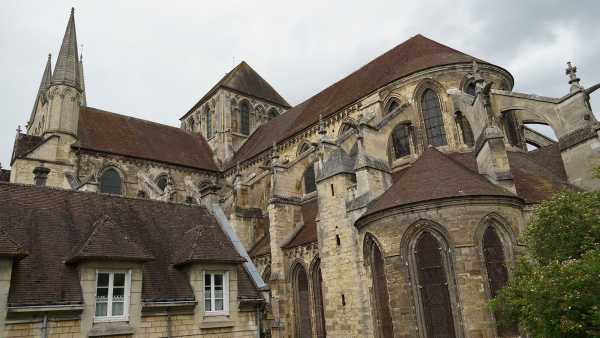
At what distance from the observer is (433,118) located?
20.1 metres

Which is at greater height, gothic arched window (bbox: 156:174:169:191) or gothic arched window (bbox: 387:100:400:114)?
gothic arched window (bbox: 387:100:400:114)

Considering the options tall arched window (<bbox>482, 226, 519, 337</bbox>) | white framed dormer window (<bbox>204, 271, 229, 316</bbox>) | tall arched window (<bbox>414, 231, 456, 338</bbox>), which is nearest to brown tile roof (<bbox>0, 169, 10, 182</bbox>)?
white framed dormer window (<bbox>204, 271, 229, 316</bbox>)

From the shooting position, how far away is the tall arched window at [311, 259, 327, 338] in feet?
58.9

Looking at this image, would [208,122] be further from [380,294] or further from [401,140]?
[380,294]

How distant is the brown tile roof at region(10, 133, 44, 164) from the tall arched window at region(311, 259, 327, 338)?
50.8 ft

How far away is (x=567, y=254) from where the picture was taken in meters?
9.67

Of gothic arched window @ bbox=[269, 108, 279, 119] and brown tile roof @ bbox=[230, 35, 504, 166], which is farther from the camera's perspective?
gothic arched window @ bbox=[269, 108, 279, 119]

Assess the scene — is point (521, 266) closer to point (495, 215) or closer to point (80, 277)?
point (495, 215)

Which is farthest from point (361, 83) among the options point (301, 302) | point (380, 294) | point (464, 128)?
point (380, 294)

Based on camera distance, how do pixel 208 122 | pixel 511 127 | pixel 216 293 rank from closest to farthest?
pixel 216 293
pixel 511 127
pixel 208 122

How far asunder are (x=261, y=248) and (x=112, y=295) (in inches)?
510

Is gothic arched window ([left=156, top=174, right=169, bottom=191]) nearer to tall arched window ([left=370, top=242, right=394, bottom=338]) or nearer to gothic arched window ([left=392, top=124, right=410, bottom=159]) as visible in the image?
gothic arched window ([left=392, top=124, right=410, bottom=159])

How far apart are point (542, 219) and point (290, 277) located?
11331mm

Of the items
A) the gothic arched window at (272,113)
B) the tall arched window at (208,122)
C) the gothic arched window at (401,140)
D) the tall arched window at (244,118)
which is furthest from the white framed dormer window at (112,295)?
the gothic arched window at (272,113)
